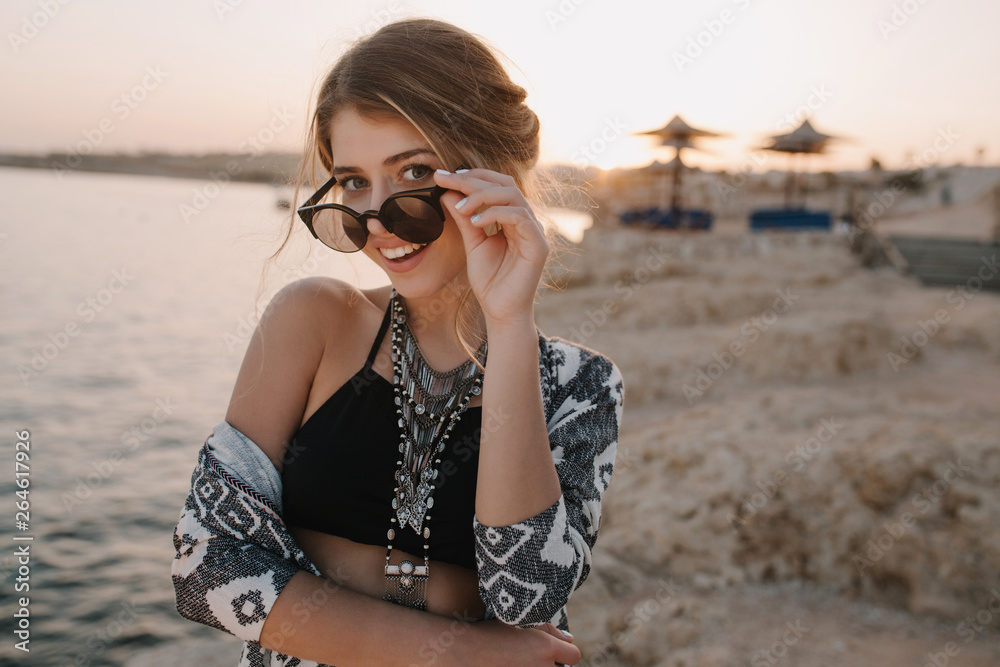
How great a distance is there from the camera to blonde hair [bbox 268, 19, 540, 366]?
1.38 meters

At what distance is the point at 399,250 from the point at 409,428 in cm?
40

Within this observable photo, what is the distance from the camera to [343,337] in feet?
5.11

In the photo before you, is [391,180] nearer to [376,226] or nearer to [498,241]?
[376,226]

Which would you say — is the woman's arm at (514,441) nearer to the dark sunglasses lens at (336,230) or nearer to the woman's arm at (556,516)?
the woman's arm at (556,516)

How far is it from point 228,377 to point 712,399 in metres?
6.70

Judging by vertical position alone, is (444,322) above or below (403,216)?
below

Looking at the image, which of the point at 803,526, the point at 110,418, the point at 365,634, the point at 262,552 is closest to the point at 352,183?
the point at 262,552

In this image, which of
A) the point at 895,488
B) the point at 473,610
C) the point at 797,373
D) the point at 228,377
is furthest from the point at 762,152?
the point at 473,610
